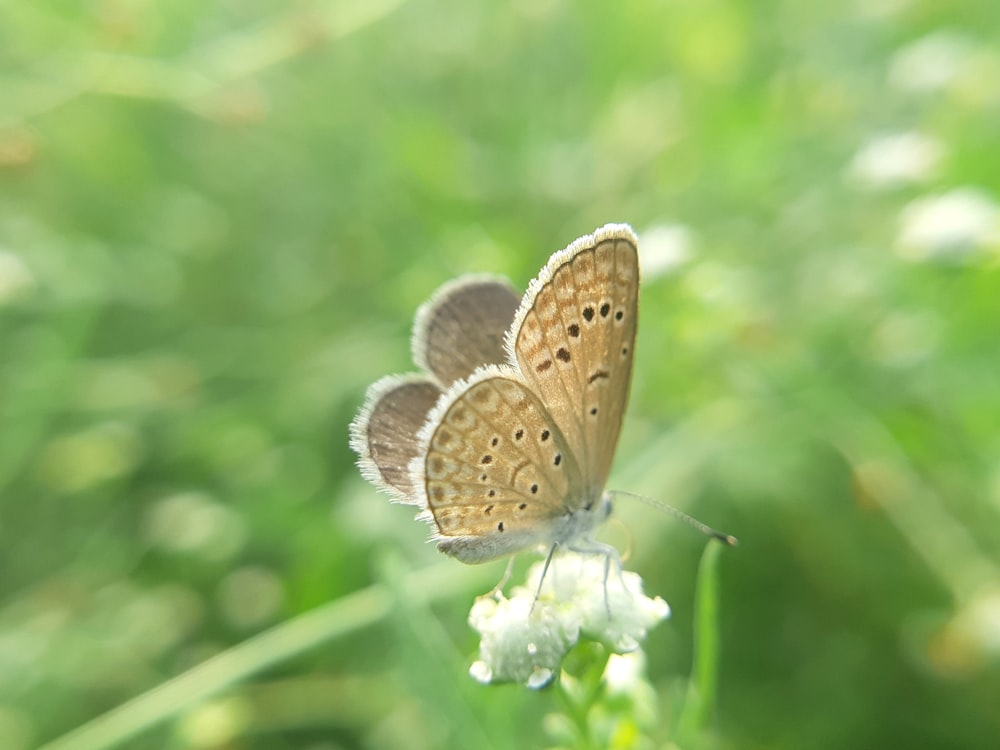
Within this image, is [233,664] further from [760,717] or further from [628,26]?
[628,26]

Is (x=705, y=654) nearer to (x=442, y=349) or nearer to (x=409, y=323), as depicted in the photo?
(x=442, y=349)

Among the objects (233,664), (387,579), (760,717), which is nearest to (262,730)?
(233,664)

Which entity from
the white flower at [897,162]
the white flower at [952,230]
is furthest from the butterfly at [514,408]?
the white flower at [897,162]

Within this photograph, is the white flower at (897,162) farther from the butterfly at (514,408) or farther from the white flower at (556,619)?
the white flower at (556,619)

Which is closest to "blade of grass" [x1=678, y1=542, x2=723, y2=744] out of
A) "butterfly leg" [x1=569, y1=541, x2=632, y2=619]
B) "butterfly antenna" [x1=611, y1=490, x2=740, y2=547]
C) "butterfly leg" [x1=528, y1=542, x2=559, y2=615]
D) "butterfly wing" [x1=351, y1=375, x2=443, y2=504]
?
"butterfly antenna" [x1=611, y1=490, x2=740, y2=547]

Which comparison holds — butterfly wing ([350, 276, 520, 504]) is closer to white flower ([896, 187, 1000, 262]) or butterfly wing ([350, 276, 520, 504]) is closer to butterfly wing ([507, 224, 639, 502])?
butterfly wing ([507, 224, 639, 502])

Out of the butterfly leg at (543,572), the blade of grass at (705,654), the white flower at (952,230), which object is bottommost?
the blade of grass at (705,654)
